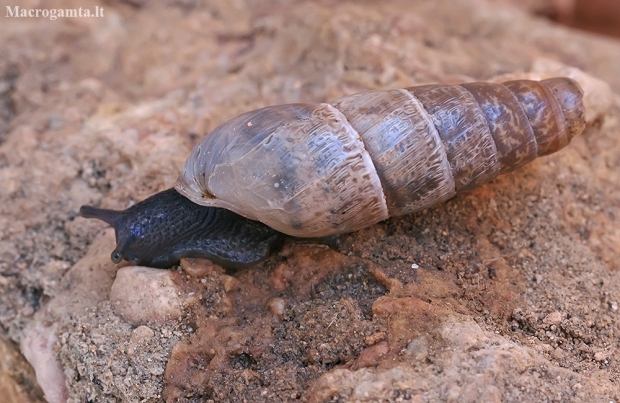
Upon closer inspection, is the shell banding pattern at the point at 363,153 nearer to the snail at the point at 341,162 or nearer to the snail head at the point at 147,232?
the snail at the point at 341,162

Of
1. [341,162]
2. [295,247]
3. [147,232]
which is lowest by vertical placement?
[295,247]

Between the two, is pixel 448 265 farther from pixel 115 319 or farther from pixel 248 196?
pixel 115 319

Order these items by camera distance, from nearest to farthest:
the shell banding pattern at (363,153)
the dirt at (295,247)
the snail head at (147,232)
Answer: the dirt at (295,247), the shell banding pattern at (363,153), the snail head at (147,232)

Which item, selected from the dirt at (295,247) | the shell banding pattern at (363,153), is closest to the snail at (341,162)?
the shell banding pattern at (363,153)

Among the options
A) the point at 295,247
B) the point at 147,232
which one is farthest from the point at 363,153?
the point at 147,232

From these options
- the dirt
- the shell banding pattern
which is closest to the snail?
the shell banding pattern

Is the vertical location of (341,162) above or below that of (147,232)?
above

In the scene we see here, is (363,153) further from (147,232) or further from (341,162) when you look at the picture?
(147,232)

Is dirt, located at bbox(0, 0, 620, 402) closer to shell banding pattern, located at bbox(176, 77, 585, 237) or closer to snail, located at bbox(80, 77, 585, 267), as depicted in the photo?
snail, located at bbox(80, 77, 585, 267)
